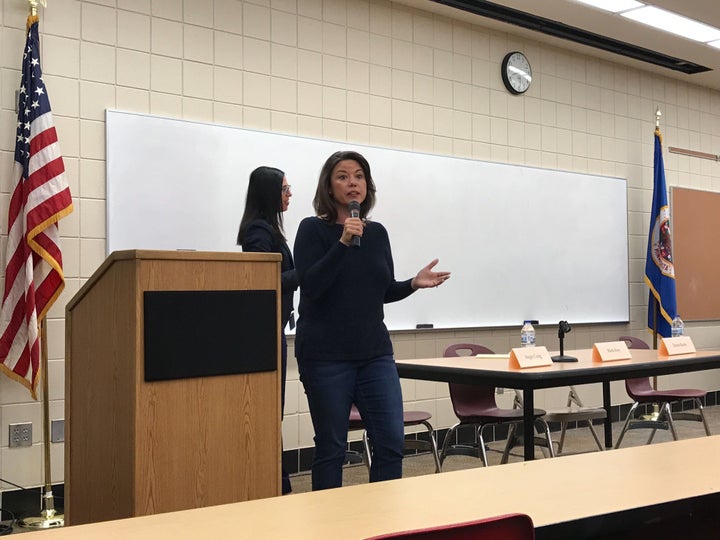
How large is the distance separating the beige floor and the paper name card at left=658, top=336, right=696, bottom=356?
564 mm

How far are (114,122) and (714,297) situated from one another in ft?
20.9

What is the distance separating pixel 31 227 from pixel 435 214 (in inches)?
116

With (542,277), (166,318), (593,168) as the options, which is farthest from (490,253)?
(166,318)

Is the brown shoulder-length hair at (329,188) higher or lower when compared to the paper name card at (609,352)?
higher

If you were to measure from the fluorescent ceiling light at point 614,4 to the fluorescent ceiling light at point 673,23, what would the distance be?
0.11 metres

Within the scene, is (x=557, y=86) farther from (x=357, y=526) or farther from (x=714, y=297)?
(x=357, y=526)

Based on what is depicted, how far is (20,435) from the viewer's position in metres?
4.45

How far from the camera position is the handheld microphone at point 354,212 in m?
2.76

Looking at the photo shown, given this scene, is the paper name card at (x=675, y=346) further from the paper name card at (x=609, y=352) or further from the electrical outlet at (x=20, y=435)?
the electrical outlet at (x=20, y=435)

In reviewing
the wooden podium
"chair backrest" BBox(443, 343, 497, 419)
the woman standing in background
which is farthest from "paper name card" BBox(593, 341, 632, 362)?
the wooden podium

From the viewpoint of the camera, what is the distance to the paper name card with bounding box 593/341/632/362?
446cm

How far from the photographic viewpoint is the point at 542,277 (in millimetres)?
6965

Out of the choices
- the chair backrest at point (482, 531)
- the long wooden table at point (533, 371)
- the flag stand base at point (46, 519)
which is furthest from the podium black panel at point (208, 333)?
the flag stand base at point (46, 519)

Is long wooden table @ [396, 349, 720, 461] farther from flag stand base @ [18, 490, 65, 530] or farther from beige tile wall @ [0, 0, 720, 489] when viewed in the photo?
flag stand base @ [18, 490, 65, 530]
